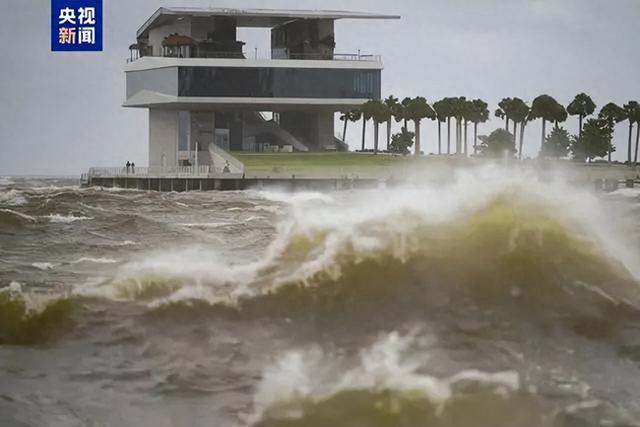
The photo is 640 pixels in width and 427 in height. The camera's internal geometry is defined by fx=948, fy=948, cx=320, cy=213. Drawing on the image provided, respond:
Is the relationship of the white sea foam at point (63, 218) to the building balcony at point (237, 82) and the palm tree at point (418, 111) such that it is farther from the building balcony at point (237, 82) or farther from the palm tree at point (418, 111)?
the palm tree at point (418, 111)

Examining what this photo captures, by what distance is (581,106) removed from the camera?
3275 centimetres

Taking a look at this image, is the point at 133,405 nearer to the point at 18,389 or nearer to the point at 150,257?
the point at 18,389

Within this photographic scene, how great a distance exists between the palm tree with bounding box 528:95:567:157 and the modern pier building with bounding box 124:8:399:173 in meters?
8.51

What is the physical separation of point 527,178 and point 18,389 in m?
4.18

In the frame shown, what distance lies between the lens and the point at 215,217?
17234 mm

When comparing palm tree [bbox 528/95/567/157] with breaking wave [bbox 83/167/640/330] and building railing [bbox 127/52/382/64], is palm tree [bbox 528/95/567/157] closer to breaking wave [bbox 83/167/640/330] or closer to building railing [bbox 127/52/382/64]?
building railing [bbox 127/52/382/64]

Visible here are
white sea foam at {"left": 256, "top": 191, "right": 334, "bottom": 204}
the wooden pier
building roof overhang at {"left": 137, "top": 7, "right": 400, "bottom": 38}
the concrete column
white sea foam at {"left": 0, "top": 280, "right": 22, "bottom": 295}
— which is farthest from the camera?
the concrete column

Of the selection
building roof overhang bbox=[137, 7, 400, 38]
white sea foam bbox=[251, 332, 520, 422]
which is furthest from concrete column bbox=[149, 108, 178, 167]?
white sea foam bbox=[251, 332, 520, 422]

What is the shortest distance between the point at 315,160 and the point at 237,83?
650 cm

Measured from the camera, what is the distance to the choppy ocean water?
3.99 metres

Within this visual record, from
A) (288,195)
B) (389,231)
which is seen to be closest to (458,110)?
(288,195)

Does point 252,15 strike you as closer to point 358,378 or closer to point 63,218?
point 63,218

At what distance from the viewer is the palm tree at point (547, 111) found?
32.1 metres

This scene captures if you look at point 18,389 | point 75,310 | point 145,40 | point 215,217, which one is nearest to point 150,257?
point 75,310
